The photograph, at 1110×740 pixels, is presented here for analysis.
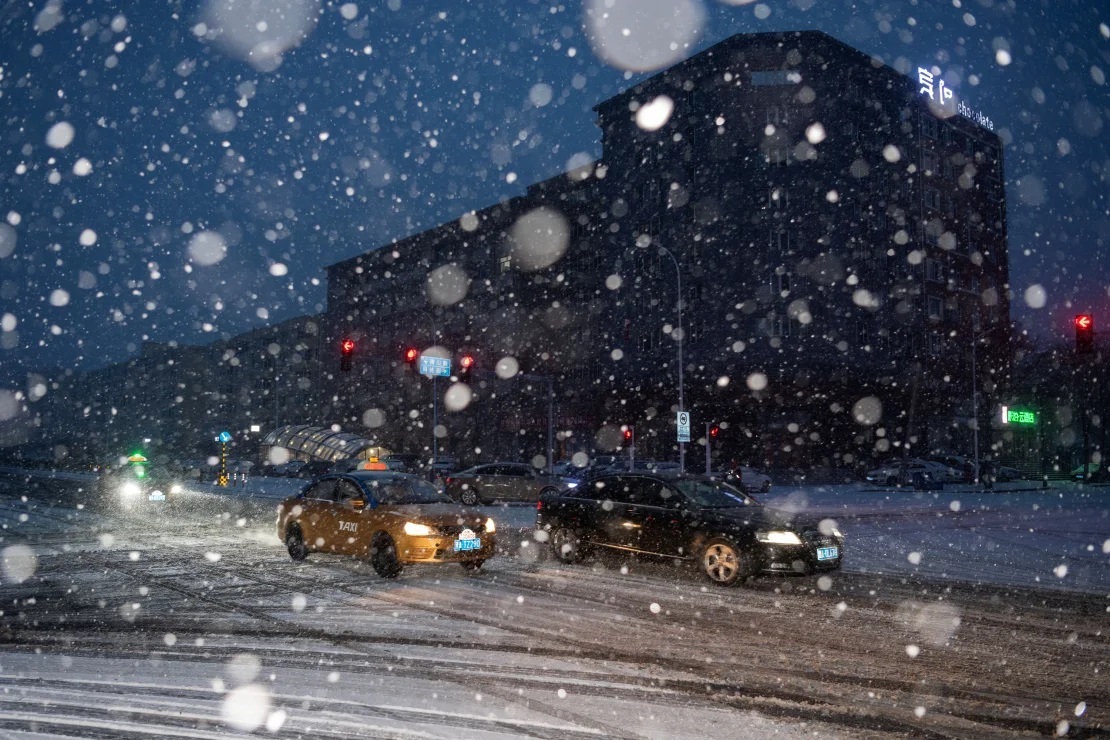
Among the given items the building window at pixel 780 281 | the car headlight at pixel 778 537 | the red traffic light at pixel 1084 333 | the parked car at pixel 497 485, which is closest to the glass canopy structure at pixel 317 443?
the building window at pixel 780 281

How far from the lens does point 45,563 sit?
44.6 ft

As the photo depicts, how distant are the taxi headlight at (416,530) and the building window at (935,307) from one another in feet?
162

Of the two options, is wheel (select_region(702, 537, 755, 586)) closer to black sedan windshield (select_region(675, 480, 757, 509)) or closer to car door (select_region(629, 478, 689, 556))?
car door (select_region(629, 478, 689, 556))

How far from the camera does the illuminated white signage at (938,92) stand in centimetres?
5538

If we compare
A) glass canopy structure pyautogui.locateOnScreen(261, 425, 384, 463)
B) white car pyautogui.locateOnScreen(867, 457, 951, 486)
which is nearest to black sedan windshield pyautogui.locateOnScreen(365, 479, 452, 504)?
white car pyautogui.locateOnScreen(867, 457, 951, 486)

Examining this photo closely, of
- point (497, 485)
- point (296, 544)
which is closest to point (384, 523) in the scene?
point (296, 544)

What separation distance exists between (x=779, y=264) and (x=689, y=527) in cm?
4090

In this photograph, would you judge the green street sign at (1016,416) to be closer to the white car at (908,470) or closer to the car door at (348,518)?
the white car at (908,470)

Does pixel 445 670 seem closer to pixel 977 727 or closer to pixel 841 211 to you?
pixel 977 727

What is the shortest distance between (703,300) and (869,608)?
44787 mm

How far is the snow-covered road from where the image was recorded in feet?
18.1

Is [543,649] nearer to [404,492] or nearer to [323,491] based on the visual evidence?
[404,492]

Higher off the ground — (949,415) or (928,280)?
(928,280)

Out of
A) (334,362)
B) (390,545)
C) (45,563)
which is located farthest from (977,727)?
(334,362)
